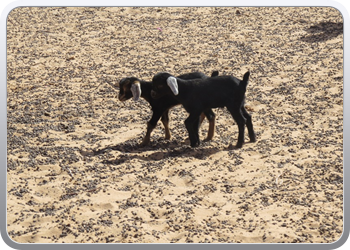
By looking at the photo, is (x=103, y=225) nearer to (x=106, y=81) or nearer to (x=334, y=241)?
(x=334, y=241)

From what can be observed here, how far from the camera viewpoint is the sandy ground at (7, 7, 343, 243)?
7.45m

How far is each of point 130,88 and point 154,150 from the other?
1104 millimetres

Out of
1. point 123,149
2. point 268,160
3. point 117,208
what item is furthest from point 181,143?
point 117,208

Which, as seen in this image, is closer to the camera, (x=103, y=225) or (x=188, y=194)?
(x=103, y=225)

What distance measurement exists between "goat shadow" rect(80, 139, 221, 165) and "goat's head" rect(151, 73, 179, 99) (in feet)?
2.87

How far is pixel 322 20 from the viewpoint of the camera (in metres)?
15.1

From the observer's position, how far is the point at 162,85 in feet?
31.0

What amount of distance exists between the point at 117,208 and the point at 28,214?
3.75 ft

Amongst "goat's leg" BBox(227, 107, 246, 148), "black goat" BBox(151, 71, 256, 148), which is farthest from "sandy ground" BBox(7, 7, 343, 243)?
"black goat" BBox(151, 71, 256, 148)

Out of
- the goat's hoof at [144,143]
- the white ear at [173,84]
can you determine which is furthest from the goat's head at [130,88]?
the goat's hoof at [144,143]

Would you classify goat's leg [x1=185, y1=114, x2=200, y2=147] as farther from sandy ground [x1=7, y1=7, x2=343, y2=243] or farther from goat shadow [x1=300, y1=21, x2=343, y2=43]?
goat shadow [x1=300, y1=21, x2=343, y2=43]

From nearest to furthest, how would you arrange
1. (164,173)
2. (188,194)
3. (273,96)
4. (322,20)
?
(188,194) → (164,173) → (273,96) → (322,20)

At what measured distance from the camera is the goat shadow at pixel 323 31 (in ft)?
46.5

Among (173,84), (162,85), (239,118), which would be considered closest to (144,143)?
(162,85)
